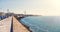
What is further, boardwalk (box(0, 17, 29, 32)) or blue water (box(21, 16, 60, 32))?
blue water (box(21, 16, 60, 32))

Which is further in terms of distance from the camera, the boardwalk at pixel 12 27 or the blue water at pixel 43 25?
the blue water at pixel 43 25

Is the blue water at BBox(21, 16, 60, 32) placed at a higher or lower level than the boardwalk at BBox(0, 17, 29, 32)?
lower

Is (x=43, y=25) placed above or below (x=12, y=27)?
below

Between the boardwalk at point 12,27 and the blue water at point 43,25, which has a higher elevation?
the boardwalk at point 12,27

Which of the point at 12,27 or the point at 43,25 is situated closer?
the point at 12,27
